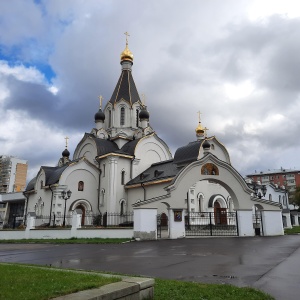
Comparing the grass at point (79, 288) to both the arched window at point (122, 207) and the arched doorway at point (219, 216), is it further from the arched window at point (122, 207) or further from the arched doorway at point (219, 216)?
the arched window at point (122, 207)

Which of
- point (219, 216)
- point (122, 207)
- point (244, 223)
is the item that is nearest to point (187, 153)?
point (219, 216)

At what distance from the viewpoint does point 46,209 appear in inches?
1251

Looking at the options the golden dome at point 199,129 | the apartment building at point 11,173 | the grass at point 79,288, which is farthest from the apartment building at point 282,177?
the grass at point 79,288

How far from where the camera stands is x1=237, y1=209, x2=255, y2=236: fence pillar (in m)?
21.3

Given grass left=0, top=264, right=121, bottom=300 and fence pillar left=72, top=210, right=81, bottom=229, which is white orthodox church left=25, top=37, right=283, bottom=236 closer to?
fence pillar left=72, top=210, right=81, bottom=229

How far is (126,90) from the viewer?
38.7m

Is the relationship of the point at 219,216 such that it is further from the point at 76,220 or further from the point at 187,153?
the point at 76,220

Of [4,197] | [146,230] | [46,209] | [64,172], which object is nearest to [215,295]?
[146,230]

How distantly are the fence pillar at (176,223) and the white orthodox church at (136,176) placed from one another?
0.12 meters

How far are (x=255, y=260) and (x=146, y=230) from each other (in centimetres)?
1006

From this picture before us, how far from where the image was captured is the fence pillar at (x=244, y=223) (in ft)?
70.0

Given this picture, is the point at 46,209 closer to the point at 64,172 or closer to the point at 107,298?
the point at 64,172

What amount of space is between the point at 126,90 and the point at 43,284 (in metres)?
35.4

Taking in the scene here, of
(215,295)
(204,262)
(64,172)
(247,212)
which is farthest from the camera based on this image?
(64,172)
